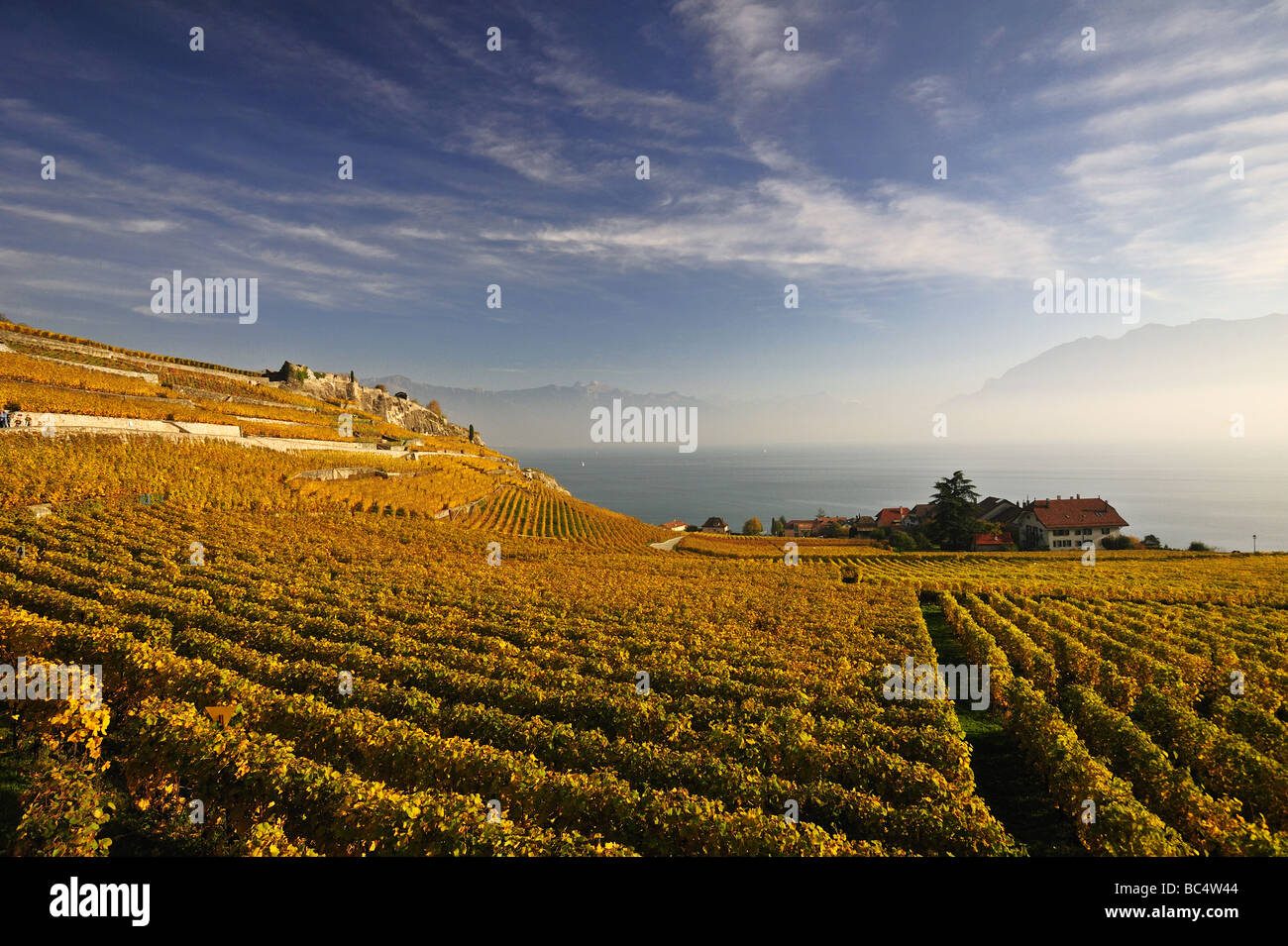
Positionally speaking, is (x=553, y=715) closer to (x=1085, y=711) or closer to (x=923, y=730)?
(x=923, y=730)

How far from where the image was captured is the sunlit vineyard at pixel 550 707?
723 cm

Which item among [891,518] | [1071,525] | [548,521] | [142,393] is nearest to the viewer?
[142,393]

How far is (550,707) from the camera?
11.0 m

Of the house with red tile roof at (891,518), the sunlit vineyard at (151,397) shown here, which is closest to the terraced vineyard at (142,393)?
the sunlit vineyard at (151,397)

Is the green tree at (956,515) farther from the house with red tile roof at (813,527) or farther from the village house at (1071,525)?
the house with red tile roof at (813,527)

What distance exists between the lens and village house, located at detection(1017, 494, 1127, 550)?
249 ft

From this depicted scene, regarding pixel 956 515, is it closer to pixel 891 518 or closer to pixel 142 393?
pixel 891 518

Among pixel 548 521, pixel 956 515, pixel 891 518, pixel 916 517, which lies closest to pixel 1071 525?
pixel 956 515

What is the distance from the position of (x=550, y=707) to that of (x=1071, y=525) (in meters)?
95.8

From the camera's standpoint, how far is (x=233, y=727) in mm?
8562

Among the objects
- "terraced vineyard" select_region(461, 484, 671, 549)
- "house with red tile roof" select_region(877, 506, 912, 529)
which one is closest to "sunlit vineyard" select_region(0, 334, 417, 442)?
"terraced vineyard" select_region(461, 484, 671, 549)

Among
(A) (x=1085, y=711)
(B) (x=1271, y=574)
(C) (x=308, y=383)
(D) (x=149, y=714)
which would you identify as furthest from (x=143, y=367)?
(B) (x=1271, y=574)

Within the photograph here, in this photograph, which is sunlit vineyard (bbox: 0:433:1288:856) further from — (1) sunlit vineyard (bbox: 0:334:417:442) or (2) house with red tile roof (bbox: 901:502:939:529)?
(2) house with red tile roof (bbox: 901:502:939:529)
